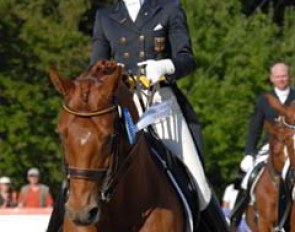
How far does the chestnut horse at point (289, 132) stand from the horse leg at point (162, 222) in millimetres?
5905

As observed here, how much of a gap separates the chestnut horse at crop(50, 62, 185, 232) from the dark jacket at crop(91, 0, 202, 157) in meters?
0.84

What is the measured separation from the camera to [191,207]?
29.2 feet

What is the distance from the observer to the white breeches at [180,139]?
898 centimetres

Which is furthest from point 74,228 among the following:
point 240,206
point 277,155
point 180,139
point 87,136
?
point 240,206

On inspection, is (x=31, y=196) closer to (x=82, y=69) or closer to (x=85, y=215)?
(x=82, y=69)

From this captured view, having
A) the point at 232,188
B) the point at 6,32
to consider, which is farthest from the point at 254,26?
the point at 232,188

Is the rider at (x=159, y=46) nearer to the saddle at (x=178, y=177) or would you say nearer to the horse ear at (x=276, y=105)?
the saddle at (x=178, y=177)

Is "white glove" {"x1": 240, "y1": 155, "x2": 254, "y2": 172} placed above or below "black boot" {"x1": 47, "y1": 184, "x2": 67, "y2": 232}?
below

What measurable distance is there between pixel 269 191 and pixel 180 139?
7.06m

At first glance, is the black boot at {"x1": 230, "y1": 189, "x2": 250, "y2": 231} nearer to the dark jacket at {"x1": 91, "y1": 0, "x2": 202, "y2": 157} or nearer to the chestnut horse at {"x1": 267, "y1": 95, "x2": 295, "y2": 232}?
the chestnut horse at {"x1": 267, "y1": 95, "x2": 295, "y2": 232}

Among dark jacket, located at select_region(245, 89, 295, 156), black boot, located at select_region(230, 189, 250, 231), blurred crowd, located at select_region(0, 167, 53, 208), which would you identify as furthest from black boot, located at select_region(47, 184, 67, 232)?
blurred crowd, located at select_region(0, 167, 53, 208)

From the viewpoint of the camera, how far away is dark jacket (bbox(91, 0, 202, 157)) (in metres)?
8.94

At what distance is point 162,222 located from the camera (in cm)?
828

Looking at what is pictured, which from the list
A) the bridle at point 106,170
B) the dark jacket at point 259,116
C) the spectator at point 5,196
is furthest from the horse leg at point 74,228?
the spectator at point 5,196
